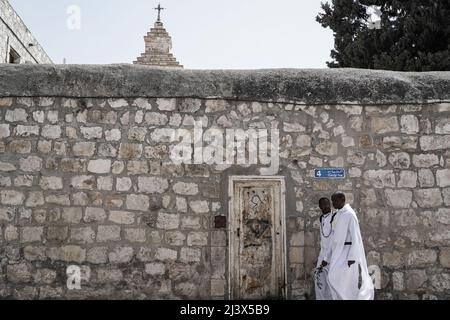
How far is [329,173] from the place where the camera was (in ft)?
18.8

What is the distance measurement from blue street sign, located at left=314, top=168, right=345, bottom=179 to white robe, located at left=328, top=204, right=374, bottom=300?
95 centimetres

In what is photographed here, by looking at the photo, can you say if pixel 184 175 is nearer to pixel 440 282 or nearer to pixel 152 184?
pixel 152 184

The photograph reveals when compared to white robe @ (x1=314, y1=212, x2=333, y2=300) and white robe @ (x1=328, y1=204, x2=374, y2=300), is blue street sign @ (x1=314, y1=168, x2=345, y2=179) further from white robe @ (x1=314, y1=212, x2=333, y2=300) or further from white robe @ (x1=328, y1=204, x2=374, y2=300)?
white robe @ (x1=328, y1=204, x2=374, y2=300)

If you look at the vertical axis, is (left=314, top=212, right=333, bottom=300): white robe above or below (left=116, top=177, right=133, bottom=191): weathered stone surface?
below

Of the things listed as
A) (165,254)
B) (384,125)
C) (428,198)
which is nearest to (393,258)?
(428,198)

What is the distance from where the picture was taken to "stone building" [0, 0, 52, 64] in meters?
11.9

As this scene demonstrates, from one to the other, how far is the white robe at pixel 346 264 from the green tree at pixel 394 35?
7.97 metres

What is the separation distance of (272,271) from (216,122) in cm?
206

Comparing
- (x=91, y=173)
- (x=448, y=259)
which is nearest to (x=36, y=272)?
(x=91, y=173)

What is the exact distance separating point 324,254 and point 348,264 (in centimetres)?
36

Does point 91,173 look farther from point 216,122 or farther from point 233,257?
point 233,257

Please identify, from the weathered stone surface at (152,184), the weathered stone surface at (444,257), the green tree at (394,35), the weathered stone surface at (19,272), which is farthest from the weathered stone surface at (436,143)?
the green tree at (394,35)

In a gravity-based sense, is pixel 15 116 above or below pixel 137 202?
above

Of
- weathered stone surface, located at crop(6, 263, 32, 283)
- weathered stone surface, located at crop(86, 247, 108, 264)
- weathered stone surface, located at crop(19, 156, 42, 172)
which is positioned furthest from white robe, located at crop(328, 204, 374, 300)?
weathered stone surface, located at crop(19, 156, 42, 172)
